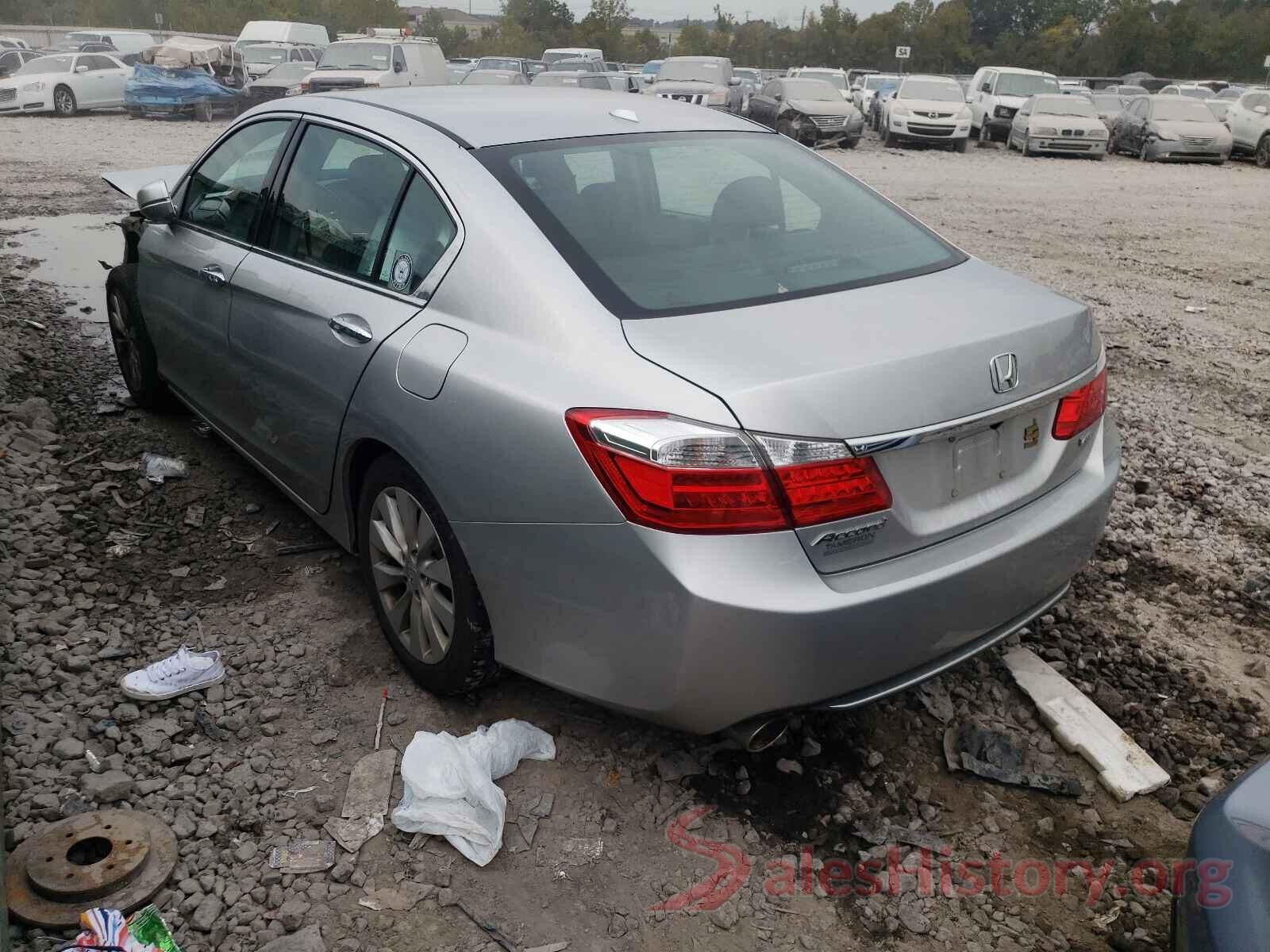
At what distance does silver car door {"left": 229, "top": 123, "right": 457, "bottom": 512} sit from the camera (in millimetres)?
3229

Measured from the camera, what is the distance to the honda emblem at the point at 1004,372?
2658 millimetres

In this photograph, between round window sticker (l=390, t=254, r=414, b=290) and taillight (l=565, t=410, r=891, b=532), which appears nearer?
taillight (l=565, t=410, r=891, b=532)

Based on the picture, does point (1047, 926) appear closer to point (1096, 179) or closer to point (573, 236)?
point (573, 236)

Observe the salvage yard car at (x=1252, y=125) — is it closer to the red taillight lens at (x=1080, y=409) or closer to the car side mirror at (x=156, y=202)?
the red taillight lens at (x=1080, y=409)

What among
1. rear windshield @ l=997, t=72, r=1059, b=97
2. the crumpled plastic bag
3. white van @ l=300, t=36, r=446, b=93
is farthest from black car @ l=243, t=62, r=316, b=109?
the crumpled plastic bag

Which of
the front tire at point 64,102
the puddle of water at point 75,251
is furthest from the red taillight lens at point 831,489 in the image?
the front tire at point 64,102

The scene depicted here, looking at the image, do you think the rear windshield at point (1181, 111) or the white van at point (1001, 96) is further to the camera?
the white van at point (1001, 96)

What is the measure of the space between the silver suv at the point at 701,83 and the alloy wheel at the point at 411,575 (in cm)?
2163

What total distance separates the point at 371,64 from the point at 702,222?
75.6 ft

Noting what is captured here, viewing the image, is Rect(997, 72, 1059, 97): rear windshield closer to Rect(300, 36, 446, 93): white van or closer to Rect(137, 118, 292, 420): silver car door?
Rect(300, 36, 446, 93): white van

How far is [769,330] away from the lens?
266cm

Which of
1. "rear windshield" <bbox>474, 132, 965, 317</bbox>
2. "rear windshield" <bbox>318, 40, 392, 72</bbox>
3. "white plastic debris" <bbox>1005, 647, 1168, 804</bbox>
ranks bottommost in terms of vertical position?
"white plastic debris" <bbox>1005, 647, 1168, 804</bbox>

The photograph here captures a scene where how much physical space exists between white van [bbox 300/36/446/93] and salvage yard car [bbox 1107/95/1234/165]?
15586 millimetres

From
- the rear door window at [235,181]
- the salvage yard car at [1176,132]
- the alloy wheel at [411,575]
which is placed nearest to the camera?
the alloy wheel at [411,575]
